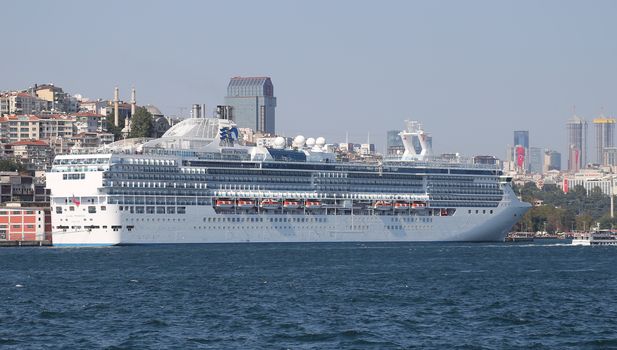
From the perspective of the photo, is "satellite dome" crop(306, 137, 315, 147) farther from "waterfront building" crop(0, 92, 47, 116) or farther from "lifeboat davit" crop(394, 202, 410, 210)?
"waterfront building" crop(0, 92, 47, 116)

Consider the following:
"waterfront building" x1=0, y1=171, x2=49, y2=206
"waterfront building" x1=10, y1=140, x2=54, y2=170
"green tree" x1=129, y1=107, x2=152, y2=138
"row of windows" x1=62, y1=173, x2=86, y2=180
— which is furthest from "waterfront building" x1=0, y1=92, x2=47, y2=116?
"row of windows" x1=62, y1=173, x2=86, y2=180

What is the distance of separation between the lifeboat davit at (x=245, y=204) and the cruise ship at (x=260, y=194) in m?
0.10

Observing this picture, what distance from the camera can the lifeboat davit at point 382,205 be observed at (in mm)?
114188

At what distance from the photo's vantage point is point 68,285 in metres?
62.2

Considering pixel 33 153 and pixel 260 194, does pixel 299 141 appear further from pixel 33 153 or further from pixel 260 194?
pixel 33 153

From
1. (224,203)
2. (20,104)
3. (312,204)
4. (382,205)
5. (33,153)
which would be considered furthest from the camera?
(20,104)

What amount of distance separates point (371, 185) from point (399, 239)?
204 inches

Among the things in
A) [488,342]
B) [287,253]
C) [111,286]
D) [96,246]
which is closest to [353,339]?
[488,342]

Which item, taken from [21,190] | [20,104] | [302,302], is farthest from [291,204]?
[20,104]

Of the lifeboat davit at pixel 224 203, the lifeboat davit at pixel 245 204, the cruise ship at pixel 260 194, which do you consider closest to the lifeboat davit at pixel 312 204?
the cruise ship at pixel 260 194

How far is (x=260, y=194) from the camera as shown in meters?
107

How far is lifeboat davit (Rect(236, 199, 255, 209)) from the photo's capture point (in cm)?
10575

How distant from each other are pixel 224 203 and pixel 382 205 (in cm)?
1596

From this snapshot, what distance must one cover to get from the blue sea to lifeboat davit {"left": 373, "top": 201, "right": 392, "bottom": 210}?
25291 millimetres
